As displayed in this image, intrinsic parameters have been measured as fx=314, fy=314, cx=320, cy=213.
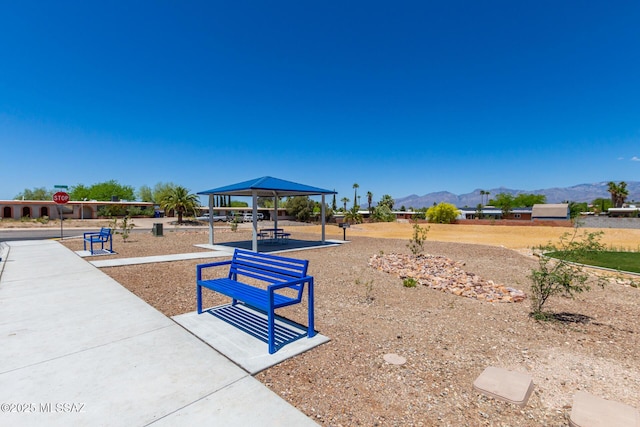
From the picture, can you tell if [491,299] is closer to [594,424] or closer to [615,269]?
[594,424]

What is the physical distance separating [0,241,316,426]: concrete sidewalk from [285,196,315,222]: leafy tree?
160 feet

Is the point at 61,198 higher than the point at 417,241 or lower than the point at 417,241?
higher

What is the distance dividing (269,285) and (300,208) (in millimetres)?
50403

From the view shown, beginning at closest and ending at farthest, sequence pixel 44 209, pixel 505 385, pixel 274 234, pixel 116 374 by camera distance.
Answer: pixel 505 385 → pixel 116 374 → pixel 274 234 → pixel 44 209

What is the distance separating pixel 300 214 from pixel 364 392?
2025 inches

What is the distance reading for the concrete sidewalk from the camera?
256cm

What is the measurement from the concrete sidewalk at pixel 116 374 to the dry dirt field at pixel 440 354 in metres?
0.40

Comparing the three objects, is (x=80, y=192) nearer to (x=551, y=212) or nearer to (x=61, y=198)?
(x=61, y=198)

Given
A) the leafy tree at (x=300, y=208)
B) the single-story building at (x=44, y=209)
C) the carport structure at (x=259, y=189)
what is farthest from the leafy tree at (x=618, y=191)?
the single-story building at (x=44, y=209)

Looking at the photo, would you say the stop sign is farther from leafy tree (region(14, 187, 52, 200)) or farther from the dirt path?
leafy tree (region(14, 187, 52, 200))

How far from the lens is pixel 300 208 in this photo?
5453 cm

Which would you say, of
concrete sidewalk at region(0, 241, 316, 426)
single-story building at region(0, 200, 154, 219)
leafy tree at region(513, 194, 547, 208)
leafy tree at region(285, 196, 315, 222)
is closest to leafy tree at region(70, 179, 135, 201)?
single-story building at region(0, 200, 154, 219)

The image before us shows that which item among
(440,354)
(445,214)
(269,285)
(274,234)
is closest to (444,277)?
(440,354)

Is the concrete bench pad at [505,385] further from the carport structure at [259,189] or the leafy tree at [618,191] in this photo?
the leafy tree at [618,191]
